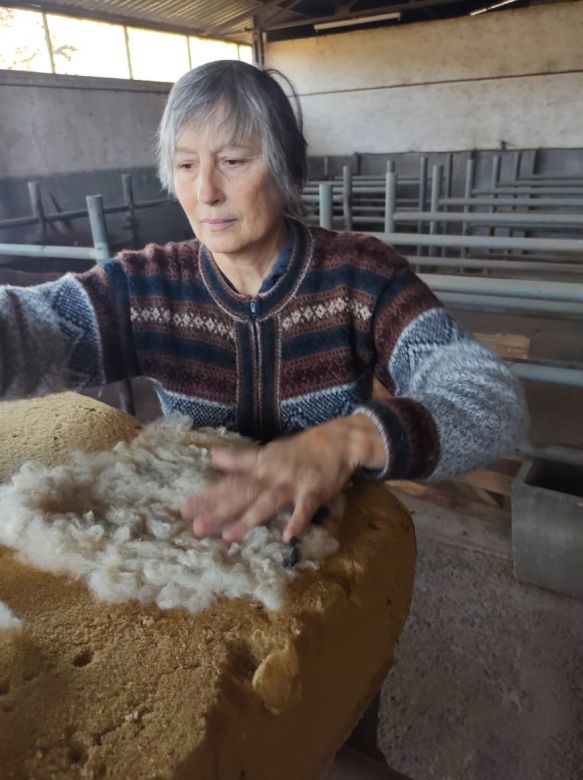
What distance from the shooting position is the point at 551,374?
1.78 meters

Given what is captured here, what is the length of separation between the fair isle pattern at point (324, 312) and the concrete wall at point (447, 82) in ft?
23.4

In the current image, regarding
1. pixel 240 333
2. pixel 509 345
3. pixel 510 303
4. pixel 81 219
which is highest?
pixel 240 333

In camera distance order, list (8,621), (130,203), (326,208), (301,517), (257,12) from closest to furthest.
Answer: (8,621) < (301,517) < (326,208) < (130,203) < (257,12)

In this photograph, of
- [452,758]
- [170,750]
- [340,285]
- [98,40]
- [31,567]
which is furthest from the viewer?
[98,40]

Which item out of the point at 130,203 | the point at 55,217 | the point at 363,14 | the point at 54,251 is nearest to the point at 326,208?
the point at 54,251

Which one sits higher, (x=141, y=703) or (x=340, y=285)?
(x=340, y=285)

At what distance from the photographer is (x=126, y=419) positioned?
41.8 inches

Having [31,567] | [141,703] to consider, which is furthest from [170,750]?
[31,567]

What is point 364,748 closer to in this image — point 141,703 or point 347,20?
point 141,703

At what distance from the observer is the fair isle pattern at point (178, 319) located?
114 cm

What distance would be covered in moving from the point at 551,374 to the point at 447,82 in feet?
26.8

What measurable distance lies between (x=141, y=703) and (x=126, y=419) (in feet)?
1.94

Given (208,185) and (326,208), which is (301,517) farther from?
(326,208)

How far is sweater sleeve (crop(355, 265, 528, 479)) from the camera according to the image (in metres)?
0.80
